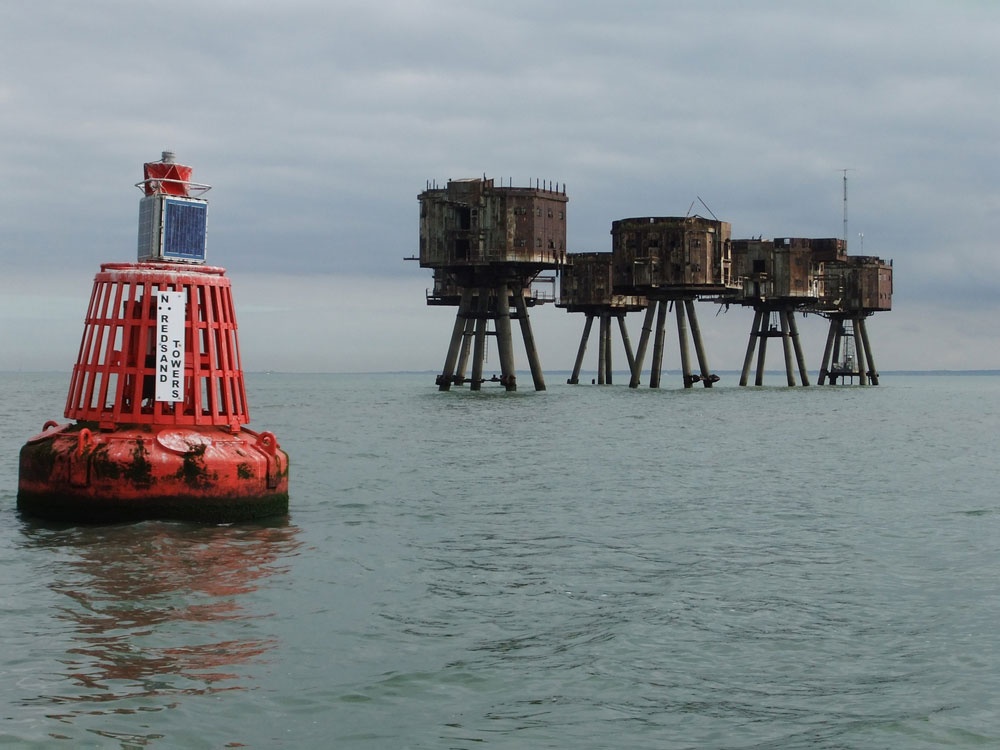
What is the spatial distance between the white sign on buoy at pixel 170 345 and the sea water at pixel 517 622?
2023 millimetres

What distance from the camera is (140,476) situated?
1722 centimetres

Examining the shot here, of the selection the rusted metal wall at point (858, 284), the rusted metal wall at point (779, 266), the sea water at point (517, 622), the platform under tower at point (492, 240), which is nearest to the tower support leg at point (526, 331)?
the platform under tower at point (492, 240)

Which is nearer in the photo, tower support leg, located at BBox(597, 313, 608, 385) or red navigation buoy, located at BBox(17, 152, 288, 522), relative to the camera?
red navigation buoy, located at BBox(17, 152, 288, 522)

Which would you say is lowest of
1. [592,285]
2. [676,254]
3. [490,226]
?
[592,285]

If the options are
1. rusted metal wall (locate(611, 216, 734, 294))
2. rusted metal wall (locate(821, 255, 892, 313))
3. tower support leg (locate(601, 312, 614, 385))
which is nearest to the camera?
rusted metal wall (locate(611, 216, 734, 294))

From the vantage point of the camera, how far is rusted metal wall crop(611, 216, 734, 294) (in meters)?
82.1

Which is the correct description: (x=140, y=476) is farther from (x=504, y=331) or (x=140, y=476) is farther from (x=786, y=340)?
(x=786, y=340)

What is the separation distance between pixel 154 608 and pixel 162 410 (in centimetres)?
585

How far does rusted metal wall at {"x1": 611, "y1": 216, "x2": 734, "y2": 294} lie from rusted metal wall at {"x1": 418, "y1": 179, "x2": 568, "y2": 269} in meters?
9.84

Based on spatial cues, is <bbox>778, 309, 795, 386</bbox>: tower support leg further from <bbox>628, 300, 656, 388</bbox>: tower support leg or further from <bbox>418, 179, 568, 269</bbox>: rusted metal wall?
<bbox>418, 179, 568, 269</bbox>: rusted metal wall

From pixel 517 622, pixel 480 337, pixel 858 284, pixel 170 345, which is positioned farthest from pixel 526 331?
pixel 517 622

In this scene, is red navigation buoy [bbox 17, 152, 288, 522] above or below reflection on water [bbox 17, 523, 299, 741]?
above

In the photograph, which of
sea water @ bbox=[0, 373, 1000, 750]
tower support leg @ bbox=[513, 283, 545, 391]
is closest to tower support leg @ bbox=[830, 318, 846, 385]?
tower support leg @ bbox=[513, 283, 545, 391]

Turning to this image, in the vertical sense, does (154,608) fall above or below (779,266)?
below
